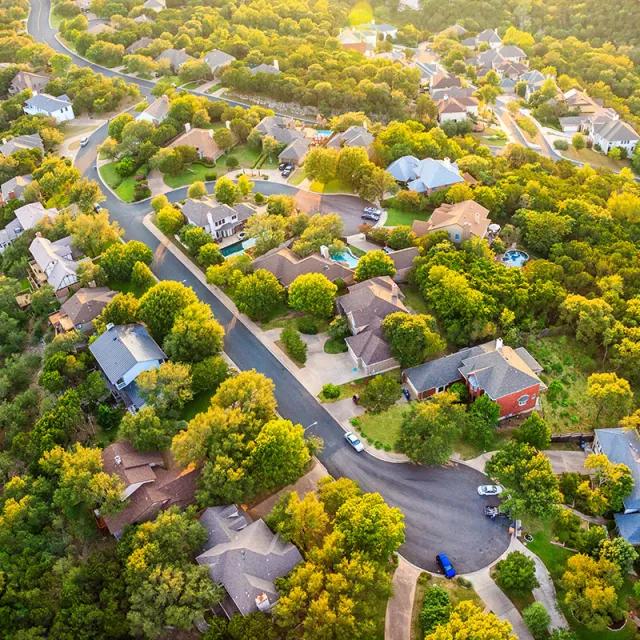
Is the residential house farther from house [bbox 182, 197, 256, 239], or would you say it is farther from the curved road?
the curved road

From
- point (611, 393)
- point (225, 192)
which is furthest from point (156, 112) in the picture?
point (611, 393)

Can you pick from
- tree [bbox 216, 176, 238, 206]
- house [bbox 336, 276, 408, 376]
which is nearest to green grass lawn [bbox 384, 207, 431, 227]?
house [bbox 336, 276, 408, 376]

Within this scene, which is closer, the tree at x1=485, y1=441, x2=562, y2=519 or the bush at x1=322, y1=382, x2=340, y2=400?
the tree at x1=485, y1=441, x2=562, y2=519

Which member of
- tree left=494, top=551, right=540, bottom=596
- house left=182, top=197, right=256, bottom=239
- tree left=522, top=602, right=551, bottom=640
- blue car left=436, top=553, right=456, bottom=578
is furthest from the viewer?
house left=182, top=197, right=256, bottom=239

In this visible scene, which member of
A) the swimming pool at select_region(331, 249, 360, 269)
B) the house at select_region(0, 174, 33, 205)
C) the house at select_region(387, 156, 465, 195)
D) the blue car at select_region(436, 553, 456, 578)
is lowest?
the blue car at select_region(436, 553, 456, 578)

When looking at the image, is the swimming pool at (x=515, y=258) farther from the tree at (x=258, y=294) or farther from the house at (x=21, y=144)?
the house at (x=21, y=144)

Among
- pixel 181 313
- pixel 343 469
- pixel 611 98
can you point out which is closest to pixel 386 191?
pixel 181 313

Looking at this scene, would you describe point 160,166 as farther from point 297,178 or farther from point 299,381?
point 299,381
